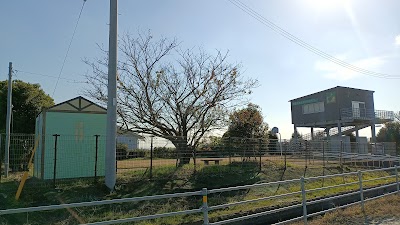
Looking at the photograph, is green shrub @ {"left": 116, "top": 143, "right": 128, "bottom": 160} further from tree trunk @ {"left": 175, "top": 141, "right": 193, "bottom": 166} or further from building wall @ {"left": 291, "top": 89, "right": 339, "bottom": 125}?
building wall @ {"left": 291, "top": 89, "right": 339, "bottom": 125}

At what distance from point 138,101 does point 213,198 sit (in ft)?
22.9

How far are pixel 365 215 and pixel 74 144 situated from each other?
1130 centimetres

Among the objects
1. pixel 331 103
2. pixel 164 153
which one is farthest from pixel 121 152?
pixel 331 103

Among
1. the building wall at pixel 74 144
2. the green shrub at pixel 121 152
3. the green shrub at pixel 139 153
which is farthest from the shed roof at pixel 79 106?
the green shrub at pixel 139 153

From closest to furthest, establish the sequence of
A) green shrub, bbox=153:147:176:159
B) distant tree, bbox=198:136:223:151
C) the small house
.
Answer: green shrub, bbox=153:147:176:159, distant tree, bbox=198:136:223:151, the small house

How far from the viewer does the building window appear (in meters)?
43.1

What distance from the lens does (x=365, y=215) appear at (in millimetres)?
9617

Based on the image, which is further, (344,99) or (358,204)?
Result: (344,99)

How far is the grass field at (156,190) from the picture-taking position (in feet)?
32.2

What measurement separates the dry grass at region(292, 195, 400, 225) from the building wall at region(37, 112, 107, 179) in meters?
9.44

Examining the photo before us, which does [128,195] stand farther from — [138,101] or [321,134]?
[321,134]

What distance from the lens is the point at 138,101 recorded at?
17375mm

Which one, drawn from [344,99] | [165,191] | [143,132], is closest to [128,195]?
[165,191]

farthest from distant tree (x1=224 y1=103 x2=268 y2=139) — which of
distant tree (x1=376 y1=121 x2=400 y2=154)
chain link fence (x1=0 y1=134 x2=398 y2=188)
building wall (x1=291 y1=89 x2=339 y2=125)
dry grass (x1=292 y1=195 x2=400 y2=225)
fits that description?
distant tree (x1=376 y1=121 x2=400 y2=154)
